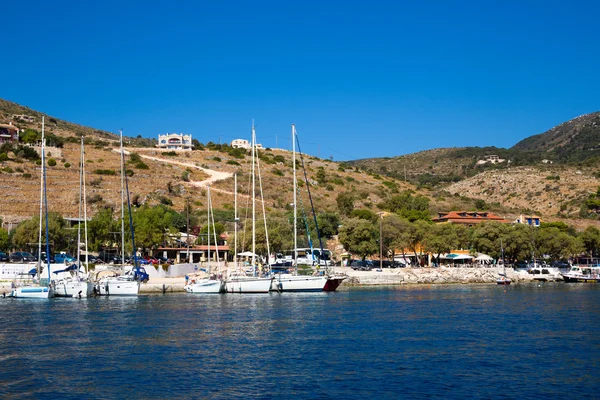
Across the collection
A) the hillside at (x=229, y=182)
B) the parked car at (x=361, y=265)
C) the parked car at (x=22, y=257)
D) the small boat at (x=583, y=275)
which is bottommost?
the small boat at (x=583, y=275)

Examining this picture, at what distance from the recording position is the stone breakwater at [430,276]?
220 ft

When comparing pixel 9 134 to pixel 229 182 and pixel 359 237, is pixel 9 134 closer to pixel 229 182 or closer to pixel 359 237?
pixel 229 182

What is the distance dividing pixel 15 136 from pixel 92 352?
103 m

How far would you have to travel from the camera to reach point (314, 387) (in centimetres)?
2198

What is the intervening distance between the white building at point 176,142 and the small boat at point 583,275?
9573 cm

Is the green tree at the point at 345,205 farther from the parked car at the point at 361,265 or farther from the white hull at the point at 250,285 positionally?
the white hull at the point at 250,285

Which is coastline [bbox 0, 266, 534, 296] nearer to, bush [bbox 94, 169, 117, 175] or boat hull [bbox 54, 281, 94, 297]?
boat hull [bbox 54, 281, 94, 297]

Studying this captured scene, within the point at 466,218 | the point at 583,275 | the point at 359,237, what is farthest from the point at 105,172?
the point at 583,275

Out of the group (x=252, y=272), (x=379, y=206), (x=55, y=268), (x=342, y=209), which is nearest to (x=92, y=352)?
(x=252, y=272)

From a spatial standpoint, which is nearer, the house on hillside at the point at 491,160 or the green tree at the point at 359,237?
the green tree at the point at 359,237

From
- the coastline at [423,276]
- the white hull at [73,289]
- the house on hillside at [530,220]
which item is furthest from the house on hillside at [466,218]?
the white hull at [73,289]

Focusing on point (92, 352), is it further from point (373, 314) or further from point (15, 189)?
point (15, 189)

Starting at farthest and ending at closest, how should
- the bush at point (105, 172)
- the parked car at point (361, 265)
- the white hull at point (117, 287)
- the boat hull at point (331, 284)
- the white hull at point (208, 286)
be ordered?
the bush at point (105, 172), the parked car at point (361, 265), the boat hull at point (331, 284), the white hull at point (208, 286), the white hull at point (117, 287)

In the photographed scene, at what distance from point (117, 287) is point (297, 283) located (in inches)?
535
